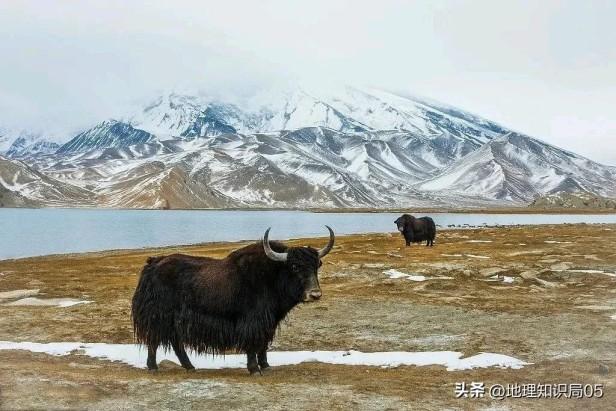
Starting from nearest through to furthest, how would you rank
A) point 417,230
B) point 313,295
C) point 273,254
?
point 313,295 → point 273,254 → point 417,230

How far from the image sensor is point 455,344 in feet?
41.4

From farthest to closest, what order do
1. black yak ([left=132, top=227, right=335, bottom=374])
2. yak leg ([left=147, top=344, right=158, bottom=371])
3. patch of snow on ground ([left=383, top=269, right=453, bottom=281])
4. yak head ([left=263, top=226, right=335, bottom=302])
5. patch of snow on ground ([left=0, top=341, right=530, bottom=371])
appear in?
patch of snow on ground ([left=383, top=269, right=453, bottom=281]), patch of snow on ground ([left=0, top=341, right=530, bottom=371]), yak leg ([left=147, top=344, right=158, bottom=371]), black yak ([left=132, top=227, right=335, bottom=374]), yak head ([left=263, top=226, right=335, bottom=302])

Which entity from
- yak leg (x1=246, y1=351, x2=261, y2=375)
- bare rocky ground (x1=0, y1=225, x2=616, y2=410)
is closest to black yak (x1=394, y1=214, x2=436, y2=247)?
bare rocky ground (x1=0, y1=225, x2=616, y2=410)

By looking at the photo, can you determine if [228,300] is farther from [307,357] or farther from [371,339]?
[371,339]

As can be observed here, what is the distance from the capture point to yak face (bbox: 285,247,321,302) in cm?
1048

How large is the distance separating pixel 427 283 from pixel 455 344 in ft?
30.8

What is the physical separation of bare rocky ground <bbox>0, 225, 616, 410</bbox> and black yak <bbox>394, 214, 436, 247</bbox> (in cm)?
1598

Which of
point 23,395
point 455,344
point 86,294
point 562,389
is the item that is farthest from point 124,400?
point 86,294

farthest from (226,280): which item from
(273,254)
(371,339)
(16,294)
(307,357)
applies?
(16,294)

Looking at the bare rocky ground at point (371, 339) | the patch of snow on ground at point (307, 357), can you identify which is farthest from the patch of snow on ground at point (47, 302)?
the patch of snow on ground at point (307, 357)

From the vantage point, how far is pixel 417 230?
43.8 m

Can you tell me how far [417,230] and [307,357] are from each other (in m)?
32.9

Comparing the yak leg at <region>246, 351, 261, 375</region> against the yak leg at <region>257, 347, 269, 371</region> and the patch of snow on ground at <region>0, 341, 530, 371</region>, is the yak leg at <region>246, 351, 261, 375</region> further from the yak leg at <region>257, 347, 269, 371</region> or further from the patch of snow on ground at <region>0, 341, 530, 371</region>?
the patch of snow on ground at <region>0, 341, 530, 371</region>

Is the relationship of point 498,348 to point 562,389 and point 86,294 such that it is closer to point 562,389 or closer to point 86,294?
point 562,389
